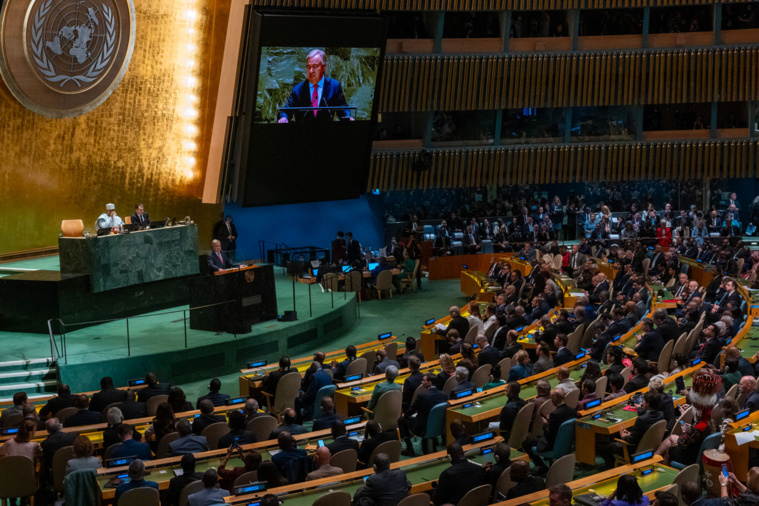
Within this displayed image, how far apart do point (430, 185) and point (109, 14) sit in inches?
395

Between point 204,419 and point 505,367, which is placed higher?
point 505,367

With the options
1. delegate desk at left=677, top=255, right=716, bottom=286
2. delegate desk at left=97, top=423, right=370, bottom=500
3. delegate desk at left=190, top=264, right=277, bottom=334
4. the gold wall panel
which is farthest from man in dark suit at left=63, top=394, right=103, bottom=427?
delegate desk at left=677, top=255, right=716, bottom=286

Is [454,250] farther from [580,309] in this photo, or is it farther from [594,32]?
[580,309]

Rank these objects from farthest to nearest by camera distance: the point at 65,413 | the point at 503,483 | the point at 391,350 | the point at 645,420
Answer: the point at 391,350, the point at 65,413, the point at 645,420, the point at 503,483

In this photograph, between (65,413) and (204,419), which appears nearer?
(204,419)

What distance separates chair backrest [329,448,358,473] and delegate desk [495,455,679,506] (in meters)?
1.72

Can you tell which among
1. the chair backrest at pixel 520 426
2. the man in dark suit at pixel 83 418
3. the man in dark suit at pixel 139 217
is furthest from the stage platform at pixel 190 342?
the chair backrest at pixel 520 426

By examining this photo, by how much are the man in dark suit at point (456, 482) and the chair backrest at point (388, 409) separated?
281 cm

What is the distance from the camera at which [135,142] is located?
1920 cm

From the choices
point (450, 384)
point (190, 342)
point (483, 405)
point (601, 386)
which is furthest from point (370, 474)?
point (190, 342)

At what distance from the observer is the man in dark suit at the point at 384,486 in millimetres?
7146

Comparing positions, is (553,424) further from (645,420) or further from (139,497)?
(139,497)

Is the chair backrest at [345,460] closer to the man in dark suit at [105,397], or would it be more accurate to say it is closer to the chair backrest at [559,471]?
the chair backrest at [559,471]

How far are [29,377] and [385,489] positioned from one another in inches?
303
